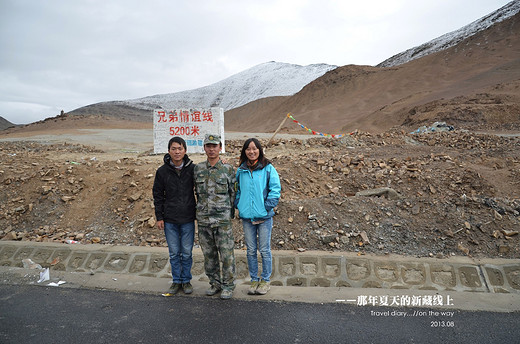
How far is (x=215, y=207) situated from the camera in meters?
3.51

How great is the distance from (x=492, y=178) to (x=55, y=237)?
8009mm

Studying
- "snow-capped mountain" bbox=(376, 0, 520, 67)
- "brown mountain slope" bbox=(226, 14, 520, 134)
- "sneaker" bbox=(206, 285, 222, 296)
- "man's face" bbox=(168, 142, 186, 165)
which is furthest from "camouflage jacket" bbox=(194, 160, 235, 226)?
"snow-capped mountain" bbox=(376, 0, 520, 67)

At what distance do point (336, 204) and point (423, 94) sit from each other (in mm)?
32344

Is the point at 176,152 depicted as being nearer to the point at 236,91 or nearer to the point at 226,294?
the point at 226,294

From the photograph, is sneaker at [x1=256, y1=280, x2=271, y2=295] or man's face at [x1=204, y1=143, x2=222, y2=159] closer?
man's face at [x1=204, y1=143, x2=222, y2=159]

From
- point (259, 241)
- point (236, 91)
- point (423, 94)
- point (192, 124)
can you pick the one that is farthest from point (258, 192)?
point (236, 91)

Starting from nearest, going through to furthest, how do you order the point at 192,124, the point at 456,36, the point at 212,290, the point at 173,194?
the point at 173,194 < the point at 212,290 < the point at 192,124 < the point at 456,36

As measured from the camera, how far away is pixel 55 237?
19.1 ft

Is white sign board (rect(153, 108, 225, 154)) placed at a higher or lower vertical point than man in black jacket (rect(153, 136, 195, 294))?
higher

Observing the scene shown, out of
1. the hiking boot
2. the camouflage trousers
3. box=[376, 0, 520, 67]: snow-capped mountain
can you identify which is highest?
box=[376, 0, 520, 67]: snow-capped mountain

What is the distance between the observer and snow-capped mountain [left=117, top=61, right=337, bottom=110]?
203 ft

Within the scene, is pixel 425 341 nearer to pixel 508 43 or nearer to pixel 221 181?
pixel 221 181

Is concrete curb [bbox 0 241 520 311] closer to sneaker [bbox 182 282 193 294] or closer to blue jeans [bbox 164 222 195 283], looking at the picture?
sneaker [bbox 182 282 193 294]

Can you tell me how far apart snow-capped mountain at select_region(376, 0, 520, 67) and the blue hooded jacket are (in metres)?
53.4
